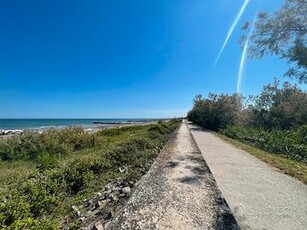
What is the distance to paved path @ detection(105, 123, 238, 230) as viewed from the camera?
3.92 meters

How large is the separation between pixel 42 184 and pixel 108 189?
175cm

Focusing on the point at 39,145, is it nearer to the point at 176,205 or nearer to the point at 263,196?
the point at 176,205

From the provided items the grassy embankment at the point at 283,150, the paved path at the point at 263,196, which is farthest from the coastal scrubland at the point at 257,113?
the paved path at the point at 263,196

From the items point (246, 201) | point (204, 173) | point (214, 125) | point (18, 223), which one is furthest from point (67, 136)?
point (214, 125)

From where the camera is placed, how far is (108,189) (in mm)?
6832

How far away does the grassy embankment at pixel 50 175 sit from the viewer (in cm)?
487

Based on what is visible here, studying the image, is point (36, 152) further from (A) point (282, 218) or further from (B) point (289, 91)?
(B) point (289, 91)

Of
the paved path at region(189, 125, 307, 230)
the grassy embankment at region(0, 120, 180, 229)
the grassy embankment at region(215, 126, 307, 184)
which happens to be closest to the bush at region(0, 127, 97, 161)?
the grassy embankment at region(0, 120, 180, 229)

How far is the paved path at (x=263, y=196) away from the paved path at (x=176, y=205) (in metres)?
0.25

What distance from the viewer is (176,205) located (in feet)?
15.2

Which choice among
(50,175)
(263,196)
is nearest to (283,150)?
(263,196)

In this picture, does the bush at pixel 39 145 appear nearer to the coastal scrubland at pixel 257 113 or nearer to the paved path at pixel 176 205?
the paved path at pixel 176 205

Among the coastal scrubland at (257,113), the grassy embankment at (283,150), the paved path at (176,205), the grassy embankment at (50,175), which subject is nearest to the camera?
the paved path at (176,205)

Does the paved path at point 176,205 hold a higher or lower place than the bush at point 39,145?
lower
